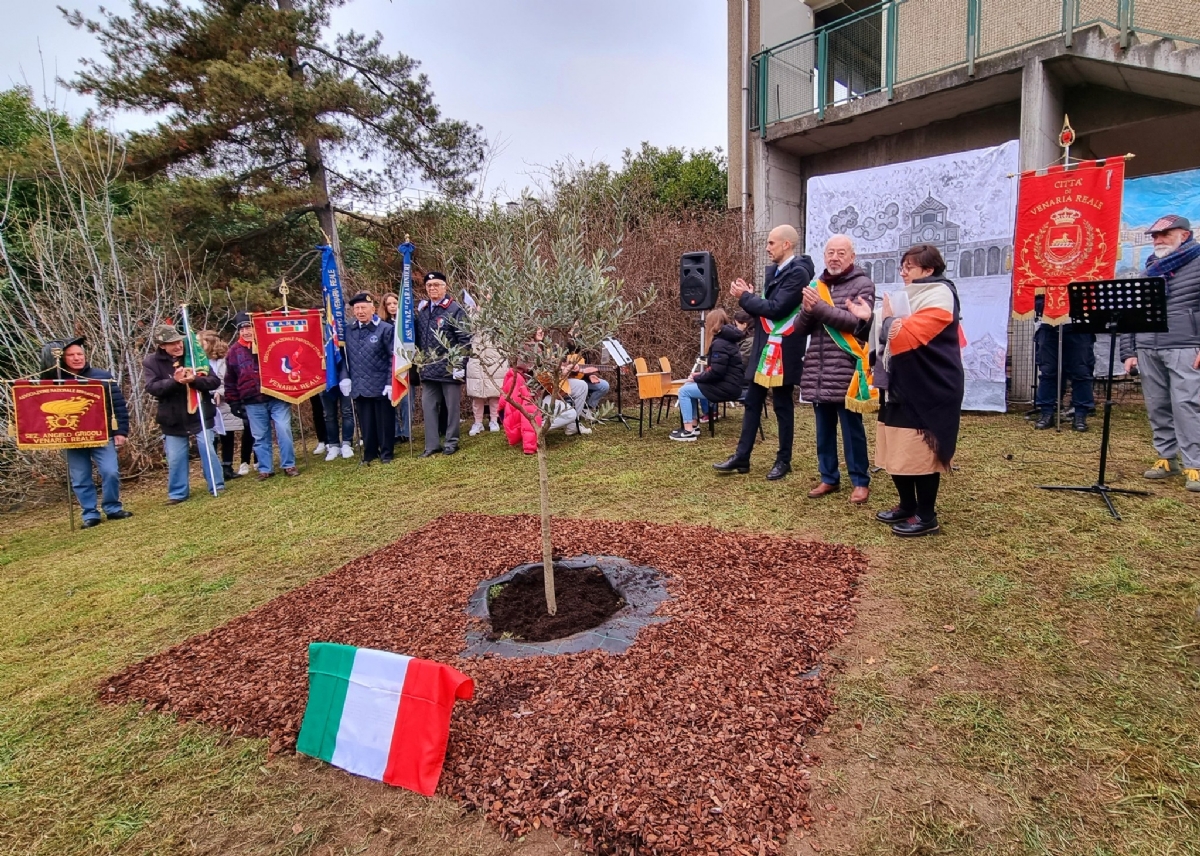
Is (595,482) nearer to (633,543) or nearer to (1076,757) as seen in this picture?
(633,543)

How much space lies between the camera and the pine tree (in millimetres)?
10539

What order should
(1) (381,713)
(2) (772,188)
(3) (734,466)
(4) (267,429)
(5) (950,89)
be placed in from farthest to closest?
(2) (772,188) → (5) (950,89) → (4) (267,429) → (3) (734,466) → (1) (381,713)

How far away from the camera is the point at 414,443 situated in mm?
9391

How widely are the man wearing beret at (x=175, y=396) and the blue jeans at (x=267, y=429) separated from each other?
55 centimetres

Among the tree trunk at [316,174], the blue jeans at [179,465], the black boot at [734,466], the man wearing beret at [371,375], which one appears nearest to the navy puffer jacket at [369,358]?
the man wearing beret at [371,375]

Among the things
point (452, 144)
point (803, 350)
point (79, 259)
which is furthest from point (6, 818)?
point (452, 144)

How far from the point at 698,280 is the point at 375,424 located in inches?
171

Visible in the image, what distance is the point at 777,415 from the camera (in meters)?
5.91

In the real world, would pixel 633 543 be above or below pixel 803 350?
below

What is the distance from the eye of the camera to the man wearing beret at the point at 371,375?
8008mm

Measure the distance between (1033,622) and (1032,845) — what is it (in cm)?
152

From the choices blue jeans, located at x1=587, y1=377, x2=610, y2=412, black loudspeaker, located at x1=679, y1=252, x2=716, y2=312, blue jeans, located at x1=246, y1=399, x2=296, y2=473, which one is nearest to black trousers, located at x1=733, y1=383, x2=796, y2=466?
black loudspeaker, located at x1=679, y1=252, x2=716, y2=312

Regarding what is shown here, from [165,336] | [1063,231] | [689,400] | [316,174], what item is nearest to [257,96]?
[316,174]

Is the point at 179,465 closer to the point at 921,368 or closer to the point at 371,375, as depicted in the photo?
the point at 371,375
